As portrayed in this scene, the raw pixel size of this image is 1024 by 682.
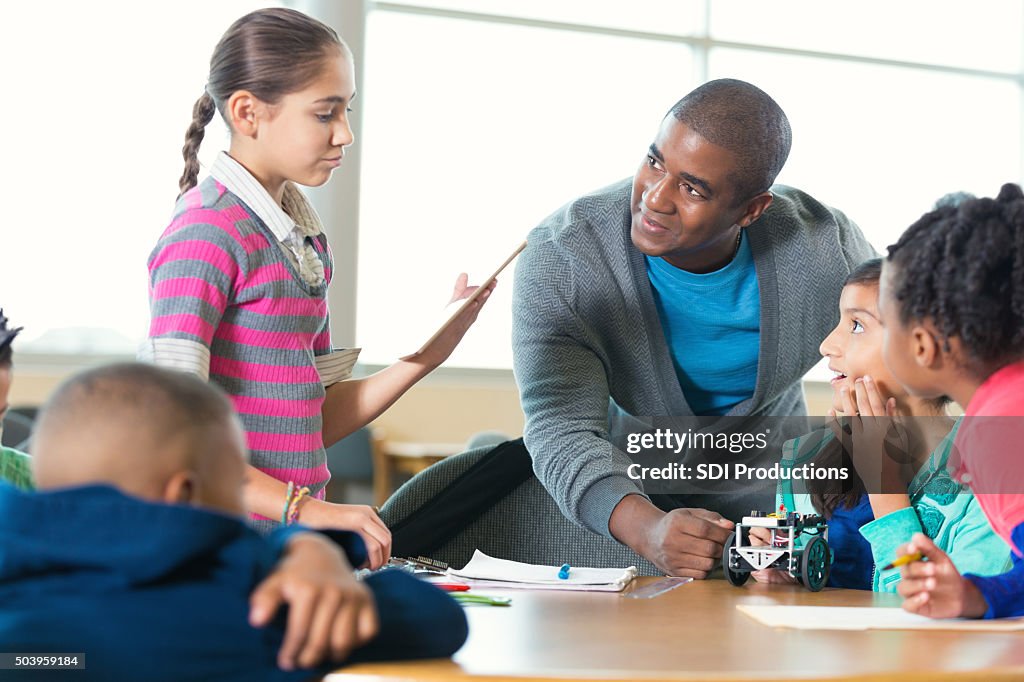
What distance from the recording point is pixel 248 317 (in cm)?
148

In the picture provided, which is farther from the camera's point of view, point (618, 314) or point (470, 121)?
point (470, 121)

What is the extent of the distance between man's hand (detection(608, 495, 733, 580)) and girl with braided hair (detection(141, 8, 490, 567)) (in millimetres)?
447

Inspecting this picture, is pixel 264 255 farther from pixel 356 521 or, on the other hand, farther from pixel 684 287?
pixel 684 287

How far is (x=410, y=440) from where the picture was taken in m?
6.11

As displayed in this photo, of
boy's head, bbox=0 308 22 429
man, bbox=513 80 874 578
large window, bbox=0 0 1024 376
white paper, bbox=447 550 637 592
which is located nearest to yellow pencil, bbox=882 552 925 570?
white paper, bbox=447 550 637 592

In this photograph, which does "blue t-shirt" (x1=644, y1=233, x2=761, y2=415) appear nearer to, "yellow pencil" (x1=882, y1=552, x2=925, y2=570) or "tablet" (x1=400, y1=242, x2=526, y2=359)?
"tablet" (x1=400, y1=242, x2=526, y2=359)

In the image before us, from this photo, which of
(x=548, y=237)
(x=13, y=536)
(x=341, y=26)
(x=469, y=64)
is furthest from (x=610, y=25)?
(x=13, y=536)

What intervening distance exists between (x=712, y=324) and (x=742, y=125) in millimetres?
386

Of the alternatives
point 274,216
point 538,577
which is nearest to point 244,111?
point 274,216

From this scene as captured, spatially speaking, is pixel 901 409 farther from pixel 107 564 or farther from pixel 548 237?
pixel 107 564

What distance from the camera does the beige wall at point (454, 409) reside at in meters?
6.09

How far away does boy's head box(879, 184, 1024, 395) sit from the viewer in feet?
4.17

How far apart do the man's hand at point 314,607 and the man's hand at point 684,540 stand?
2.92ft

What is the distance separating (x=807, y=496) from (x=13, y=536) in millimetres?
1371
